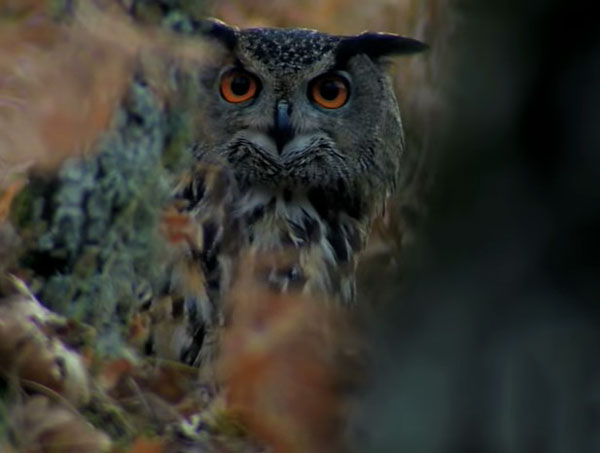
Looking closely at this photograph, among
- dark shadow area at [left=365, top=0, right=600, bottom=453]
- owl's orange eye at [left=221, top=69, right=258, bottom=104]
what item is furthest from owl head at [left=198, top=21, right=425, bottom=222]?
dark shadow area at [left=365, top=0, right=600, bottom=453]

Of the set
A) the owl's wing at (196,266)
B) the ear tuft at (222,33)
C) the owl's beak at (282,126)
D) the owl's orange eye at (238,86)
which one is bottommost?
the owl's wing at (196,266)

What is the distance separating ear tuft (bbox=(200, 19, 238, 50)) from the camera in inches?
156

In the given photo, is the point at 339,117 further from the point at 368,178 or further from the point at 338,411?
the point at 338,411

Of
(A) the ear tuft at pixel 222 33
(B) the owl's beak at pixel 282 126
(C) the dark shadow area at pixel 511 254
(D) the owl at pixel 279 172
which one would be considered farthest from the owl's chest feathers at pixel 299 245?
(C) the dark shadow area at pixel 511 254

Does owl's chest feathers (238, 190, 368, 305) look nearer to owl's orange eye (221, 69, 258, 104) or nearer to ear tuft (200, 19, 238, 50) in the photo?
owl's orange eye (221, 69, 258, 104)

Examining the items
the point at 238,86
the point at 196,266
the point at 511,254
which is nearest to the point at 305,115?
the point at 238,86

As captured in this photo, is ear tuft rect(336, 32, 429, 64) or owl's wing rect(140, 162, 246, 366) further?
ear tuft rect(336, 32, 429, 64)

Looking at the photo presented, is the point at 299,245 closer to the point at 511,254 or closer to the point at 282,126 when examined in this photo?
the point at 282,126

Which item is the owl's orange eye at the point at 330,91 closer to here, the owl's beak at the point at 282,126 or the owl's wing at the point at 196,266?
the owl's beak at the point at 282,126

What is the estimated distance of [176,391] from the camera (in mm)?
3359

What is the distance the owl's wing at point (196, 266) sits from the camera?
3648 millimetres

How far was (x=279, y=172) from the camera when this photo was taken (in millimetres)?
3857

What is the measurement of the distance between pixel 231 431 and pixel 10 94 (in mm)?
1674

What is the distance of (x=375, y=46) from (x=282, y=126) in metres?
0.53
